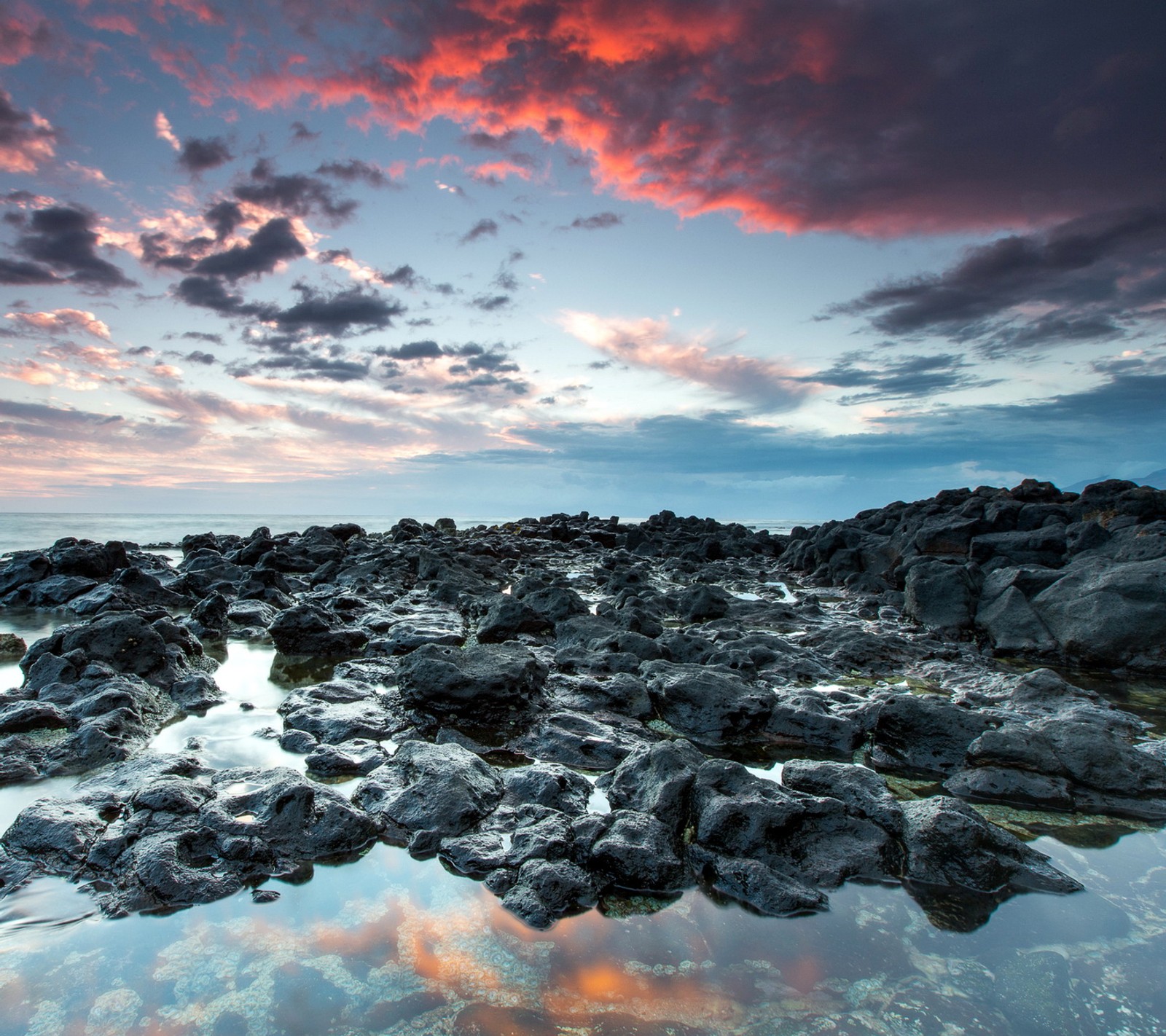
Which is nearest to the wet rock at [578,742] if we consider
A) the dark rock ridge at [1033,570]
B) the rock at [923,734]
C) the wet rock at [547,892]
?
the wet rock at [547,892]

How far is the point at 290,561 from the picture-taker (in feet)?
67.2

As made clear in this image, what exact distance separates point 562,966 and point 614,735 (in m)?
3.24

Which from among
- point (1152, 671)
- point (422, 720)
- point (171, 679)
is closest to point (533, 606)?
point (422, 720)

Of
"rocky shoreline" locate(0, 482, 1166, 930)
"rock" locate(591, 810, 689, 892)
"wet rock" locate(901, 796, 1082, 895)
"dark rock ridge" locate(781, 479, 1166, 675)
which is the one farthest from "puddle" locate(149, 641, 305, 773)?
"dark rock ridge" locate(781, 479, 1166, 675)

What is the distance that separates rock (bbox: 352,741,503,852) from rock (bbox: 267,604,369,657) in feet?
16.4

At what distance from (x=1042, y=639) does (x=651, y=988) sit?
383 inches

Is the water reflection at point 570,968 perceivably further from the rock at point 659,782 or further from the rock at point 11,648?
the rock at point 11,648

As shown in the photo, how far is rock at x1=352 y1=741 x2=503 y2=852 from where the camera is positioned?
4695 millimetres

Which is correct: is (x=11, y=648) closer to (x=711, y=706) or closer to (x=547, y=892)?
(x=547, y=892)

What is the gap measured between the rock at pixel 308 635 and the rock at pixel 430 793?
4.99 meters

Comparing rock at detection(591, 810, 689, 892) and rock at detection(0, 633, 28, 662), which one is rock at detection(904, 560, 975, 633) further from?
rock at detection(0, 633, 28, 662)

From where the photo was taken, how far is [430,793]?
491cm

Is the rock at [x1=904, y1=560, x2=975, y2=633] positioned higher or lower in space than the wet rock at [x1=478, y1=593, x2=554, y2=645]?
higher

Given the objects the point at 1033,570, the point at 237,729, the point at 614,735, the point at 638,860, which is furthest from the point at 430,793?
the point at 1033,570
